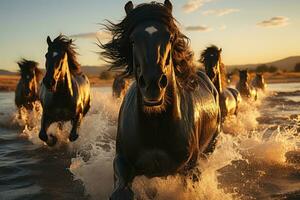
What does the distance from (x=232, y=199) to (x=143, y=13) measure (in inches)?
110

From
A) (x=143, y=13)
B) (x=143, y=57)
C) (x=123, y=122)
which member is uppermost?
(x=143, y=13)

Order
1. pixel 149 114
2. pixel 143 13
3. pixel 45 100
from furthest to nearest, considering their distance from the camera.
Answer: pixel 45 100 → pixel 149 114 → pixel 143 13

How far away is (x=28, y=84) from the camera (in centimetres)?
1336

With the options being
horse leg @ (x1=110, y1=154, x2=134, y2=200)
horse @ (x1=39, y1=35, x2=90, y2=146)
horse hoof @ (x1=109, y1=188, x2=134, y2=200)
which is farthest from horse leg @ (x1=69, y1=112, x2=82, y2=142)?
horse hoof @ (x1=109, y1=188, x2=134, y2=200)

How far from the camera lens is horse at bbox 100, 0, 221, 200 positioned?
3.21 meters

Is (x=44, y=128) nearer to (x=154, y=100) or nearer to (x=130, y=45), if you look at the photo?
(x=130, y=45)

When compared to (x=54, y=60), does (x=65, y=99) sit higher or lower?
lower

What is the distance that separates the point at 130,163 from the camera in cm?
387

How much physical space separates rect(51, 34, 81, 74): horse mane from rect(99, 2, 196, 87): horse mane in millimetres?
4249

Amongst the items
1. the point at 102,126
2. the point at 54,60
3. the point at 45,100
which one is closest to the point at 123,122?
the point at 54,60

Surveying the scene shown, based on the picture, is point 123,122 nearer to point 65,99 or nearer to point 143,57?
point 143,57

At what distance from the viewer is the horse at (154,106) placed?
321cm

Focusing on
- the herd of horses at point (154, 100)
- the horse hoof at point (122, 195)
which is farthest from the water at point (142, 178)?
the horse hoof at point (122, 195)

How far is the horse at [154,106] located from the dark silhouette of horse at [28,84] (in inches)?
383
